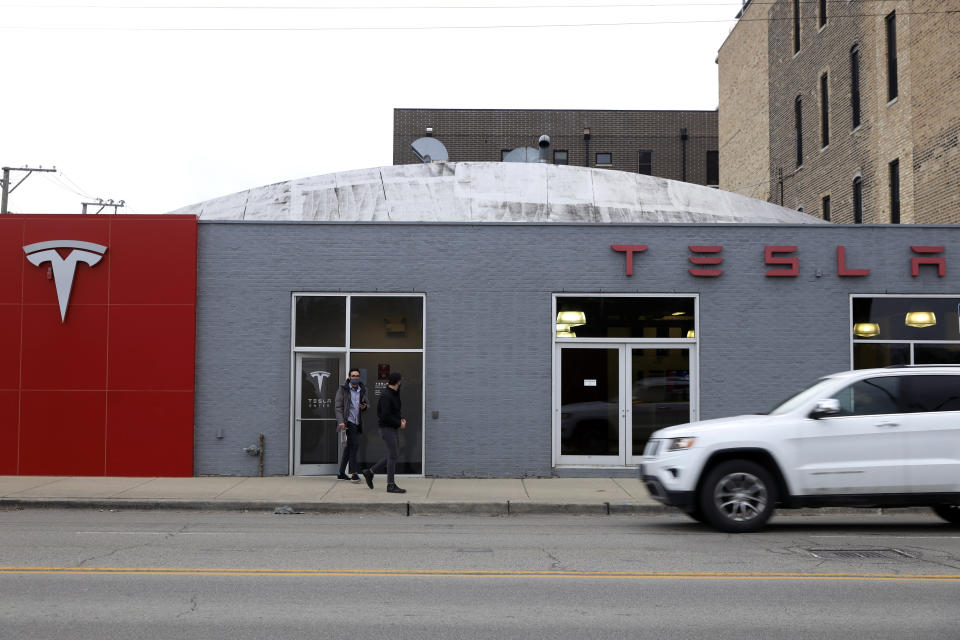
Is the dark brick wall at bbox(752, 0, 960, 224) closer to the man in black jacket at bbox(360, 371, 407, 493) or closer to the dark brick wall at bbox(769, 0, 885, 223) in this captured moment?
the dark brick wall at bbox(769, 0, 885, 223)

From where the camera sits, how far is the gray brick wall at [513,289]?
16.0 meters

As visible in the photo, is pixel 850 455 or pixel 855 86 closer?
pixel 850 455

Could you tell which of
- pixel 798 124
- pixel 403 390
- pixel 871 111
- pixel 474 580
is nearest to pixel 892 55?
pixel 871 111

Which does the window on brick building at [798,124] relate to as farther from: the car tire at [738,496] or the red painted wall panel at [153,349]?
the car tire at [738,496]

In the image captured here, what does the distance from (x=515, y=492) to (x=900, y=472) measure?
550 centimetres

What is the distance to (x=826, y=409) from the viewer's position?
1030 centimetres

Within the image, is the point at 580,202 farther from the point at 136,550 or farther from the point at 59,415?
the point at 136,550

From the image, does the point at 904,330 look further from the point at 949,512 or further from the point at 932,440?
the point at 932,440

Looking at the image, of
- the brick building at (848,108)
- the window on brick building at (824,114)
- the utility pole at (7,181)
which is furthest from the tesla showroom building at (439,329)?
the utility pole at (7,181)

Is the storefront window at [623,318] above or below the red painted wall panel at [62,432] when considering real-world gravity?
above

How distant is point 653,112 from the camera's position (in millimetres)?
55500

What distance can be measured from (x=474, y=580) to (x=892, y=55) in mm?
23503

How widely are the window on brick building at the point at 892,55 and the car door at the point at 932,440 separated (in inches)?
704

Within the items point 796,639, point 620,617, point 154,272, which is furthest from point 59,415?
point 796,639
